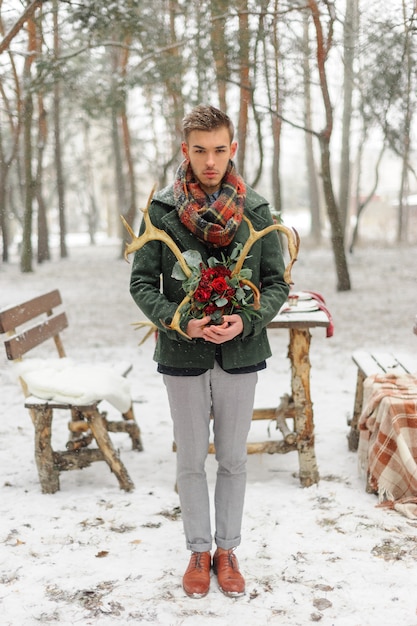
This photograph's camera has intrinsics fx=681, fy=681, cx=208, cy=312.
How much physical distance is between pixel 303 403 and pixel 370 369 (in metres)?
0.72

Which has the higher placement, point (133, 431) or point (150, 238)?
point (150, 238)

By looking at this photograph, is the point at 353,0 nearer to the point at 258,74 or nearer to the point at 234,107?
the point at 258,74

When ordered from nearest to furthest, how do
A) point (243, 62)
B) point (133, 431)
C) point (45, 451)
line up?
point (45, 451), point (133, 431), point (243, 62)

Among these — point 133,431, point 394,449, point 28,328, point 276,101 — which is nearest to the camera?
point 394,449

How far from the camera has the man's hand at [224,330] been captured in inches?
109

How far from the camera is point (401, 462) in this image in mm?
4008

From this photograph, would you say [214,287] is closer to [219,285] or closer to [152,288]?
[219,285]

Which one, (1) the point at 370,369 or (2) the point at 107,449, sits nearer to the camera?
(2) the point at 107,449

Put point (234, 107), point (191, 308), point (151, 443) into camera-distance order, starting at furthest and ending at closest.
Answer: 1. point (234, 107)
2. point (151, 443)
3. point (191, 308)

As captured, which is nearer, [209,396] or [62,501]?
[209,396]

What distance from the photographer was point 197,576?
3.14 meters

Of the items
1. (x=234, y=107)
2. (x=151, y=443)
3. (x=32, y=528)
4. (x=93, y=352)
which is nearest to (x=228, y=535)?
(x=32, y=528)

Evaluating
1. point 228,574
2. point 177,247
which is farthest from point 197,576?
point 177,247

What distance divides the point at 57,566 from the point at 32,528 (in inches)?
19.4
